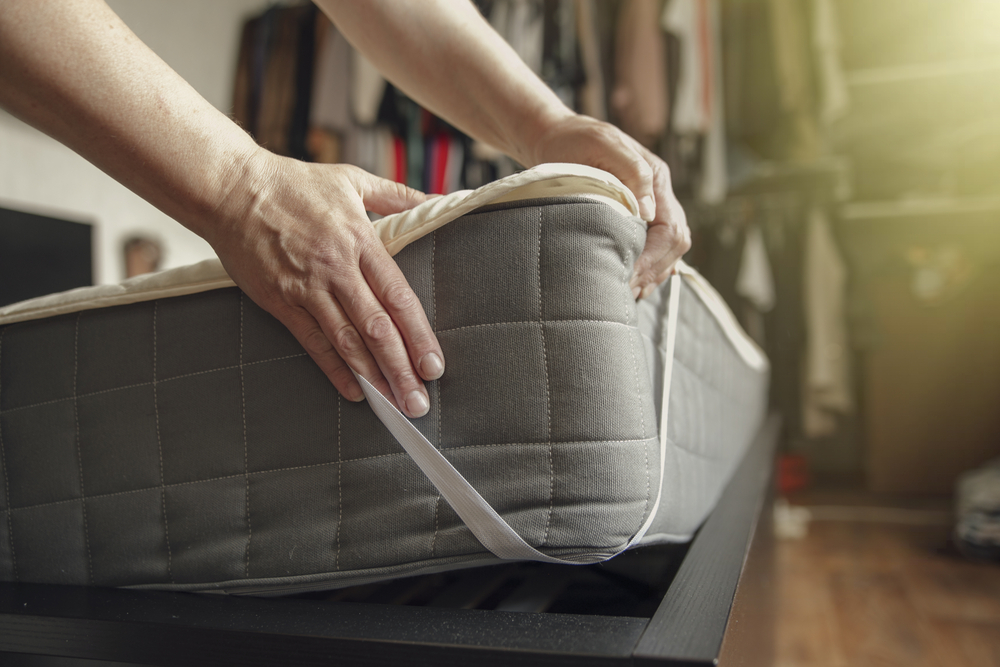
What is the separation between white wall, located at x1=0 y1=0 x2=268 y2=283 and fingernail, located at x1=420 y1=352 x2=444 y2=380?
1468 millimetres

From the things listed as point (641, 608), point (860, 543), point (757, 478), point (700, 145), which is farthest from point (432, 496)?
point (700, 145)

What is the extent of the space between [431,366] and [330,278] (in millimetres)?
83

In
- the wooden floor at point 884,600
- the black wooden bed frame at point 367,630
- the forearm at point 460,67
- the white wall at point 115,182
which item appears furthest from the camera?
the white wall at point 115,182

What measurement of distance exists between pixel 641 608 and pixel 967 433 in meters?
2.29

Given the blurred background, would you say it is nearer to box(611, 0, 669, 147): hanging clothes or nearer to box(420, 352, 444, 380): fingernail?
box(611, 0, 669, 147): hanging clothes

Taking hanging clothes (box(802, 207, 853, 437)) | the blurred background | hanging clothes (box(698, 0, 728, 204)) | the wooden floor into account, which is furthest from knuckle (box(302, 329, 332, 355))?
hanging clothes (box(802, 207, 853, 437))

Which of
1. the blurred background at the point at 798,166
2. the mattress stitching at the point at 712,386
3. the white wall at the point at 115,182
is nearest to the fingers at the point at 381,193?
the mattress stitching at the point at 712,386

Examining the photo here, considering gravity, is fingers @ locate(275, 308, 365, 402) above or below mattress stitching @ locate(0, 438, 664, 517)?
above

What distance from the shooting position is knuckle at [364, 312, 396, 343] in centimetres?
40

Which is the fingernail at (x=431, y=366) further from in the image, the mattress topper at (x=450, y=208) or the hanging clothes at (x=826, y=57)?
the hanging clothes at (x=826, y=57)

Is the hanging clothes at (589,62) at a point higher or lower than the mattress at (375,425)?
higher

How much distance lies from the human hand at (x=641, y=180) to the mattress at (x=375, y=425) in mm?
32

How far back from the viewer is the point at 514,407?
0.39m

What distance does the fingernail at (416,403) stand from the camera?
0.40 m
